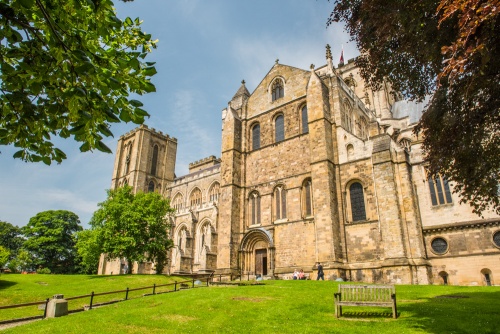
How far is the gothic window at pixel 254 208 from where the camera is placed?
2642cm

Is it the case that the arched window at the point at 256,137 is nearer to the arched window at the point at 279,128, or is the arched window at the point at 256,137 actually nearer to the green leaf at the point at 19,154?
the arched window at the point at 279,128

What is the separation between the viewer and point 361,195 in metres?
22.1

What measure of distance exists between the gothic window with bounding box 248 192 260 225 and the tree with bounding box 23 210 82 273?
3490cm

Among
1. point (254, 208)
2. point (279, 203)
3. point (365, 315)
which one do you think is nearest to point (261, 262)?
point (254, 208)

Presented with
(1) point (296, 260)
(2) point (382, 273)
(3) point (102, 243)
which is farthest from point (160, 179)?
(2) point (382, 273)

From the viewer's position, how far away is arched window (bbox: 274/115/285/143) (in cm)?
2728

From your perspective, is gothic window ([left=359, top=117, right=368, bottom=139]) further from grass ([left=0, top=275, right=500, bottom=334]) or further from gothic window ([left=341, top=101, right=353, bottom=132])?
grass ([left=0, top=275, right=500, bottom=334])

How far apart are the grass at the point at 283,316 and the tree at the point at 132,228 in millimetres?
15301

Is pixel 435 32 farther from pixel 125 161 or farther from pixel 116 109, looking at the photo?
pixel 125 161

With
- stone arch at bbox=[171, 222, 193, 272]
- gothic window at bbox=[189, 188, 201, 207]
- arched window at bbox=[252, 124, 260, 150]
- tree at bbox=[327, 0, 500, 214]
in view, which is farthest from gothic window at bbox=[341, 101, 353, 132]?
gothic window at bbox=[189, 188, 201, 207]

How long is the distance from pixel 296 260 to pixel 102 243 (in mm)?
17455

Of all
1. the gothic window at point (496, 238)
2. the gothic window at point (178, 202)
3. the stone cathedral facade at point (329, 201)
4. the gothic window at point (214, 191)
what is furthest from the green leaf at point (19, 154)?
the gothic window at point (178, 202)

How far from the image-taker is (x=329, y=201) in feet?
70.6

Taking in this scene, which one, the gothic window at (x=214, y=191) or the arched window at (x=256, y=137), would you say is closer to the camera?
the arched window at (x=256, y=137)
